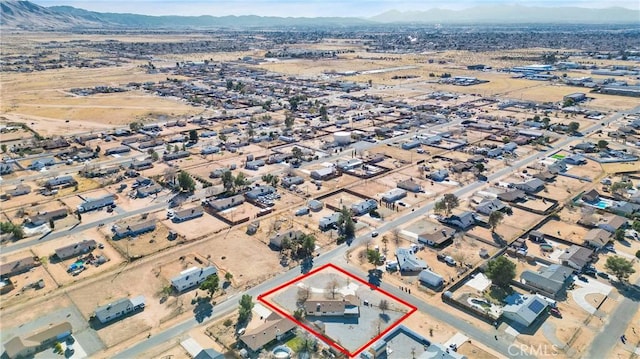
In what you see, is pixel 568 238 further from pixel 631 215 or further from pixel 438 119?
pixel 438 119

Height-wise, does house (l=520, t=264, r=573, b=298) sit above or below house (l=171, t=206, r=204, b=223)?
below

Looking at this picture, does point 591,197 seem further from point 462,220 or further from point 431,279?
point 431,279

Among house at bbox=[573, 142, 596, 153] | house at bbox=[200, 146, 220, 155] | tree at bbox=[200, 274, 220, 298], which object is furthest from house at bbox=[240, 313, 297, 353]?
house at bbox=[573, 142, 596, 153]

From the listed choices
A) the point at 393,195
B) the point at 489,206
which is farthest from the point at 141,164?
the point at 489,206

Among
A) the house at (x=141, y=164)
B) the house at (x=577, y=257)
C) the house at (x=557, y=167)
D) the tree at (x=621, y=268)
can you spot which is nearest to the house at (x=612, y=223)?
the house at (x=577, y=257)

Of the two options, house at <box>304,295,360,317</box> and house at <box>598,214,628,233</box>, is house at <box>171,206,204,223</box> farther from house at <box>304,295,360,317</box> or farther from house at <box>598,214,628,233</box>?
house at <box>598,214,628,233</box>

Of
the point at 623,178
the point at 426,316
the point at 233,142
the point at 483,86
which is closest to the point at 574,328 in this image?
the point at 426,316
